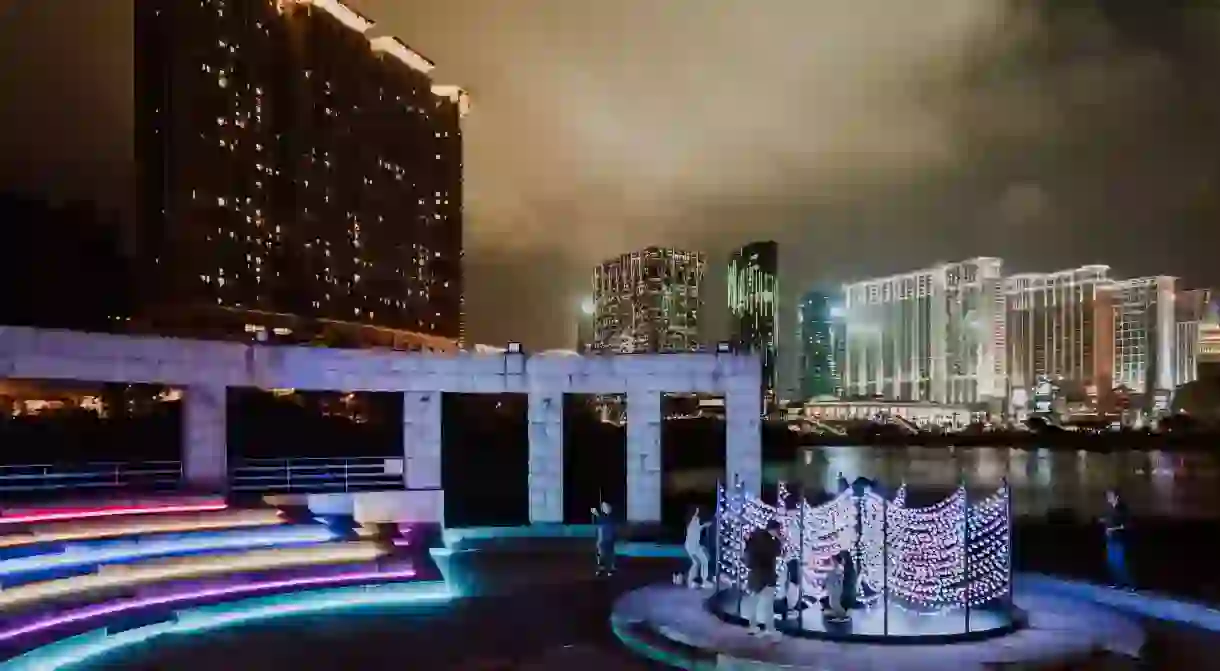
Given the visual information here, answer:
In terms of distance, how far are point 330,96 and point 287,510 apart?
104 meters

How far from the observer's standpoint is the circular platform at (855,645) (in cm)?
1366

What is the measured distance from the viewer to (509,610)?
17969 millimetres

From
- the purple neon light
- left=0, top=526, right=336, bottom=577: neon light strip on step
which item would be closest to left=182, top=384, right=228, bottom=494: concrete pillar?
left=0, top=526, right=336, bottom=577: neon light strip on step

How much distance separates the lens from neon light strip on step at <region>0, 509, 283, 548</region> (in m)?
16.9

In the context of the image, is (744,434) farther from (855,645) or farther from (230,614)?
(230,614)

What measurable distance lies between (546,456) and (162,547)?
10477mm

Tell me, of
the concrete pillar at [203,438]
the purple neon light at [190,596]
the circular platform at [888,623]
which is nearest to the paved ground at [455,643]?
the purple neon light at [190,596]

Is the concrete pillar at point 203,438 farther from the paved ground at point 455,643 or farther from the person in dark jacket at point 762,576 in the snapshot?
the person in dark jacket at point 762,576

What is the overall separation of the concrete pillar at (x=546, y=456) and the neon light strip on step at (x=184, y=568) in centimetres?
706

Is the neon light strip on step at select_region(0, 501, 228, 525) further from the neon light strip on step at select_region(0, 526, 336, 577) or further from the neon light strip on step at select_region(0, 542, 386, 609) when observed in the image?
the neon light strip on step at select_region(0, 542, 386, 609)

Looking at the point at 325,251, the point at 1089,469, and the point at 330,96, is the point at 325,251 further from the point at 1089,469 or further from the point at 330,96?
the point at 1089,469

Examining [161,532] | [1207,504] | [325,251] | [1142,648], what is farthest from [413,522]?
[325,251]

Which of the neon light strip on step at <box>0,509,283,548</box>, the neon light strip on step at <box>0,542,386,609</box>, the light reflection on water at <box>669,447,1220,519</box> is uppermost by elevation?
the neon light strip on step at <box>0,509,283,548</box>

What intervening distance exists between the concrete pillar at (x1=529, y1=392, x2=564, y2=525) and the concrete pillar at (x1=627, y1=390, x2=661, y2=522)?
5.61 feet
